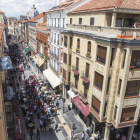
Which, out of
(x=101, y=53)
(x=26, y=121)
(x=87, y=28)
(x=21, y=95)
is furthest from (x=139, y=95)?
(x=21, y=95)

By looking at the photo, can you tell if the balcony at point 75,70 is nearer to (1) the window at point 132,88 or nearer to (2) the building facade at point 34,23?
(1) the window at point 132,88

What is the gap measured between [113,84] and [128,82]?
1.53 m

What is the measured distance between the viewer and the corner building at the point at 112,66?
15.5 metres

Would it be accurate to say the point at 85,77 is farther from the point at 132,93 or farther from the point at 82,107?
the point at 132,93

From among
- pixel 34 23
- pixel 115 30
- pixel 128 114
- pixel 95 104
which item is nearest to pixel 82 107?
pixel 95 104

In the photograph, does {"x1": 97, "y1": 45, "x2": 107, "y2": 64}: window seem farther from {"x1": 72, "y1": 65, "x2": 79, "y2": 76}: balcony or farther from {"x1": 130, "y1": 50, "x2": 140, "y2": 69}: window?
{"x1": 72, "y1": 65, "x2": 79, "y2": 76}: balcony

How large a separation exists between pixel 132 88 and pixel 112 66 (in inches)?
122

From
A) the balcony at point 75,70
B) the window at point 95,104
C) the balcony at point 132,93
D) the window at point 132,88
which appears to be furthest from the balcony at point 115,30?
the window at point 95,104

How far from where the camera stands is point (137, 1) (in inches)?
730

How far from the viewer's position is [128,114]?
57.8 ft

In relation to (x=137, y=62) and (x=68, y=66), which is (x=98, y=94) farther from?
(x=68, y=66)

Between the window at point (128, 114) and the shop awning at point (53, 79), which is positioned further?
the shop awning at point (53, 79)

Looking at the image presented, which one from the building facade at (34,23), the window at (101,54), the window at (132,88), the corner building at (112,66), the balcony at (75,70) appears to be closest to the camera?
the corner building at (112,66)

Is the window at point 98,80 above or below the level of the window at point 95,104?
above
